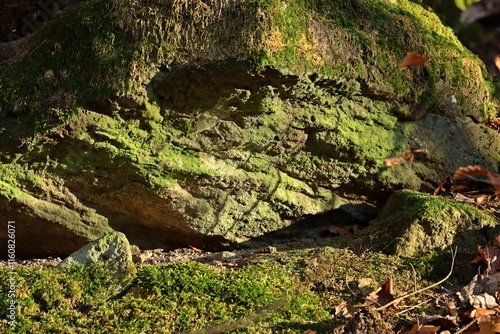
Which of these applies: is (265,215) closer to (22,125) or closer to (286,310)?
(286,310)

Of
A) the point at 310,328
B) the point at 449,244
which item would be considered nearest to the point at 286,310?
the point at 310,328

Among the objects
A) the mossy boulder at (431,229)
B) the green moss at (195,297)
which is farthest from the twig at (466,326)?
the mossy boulder at (431,229)

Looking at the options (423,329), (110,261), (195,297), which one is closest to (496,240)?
(423,329)

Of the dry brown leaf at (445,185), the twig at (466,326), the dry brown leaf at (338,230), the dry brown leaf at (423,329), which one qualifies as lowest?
the dry brown leaf at (423,329)

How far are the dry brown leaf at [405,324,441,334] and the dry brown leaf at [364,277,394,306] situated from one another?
268mm

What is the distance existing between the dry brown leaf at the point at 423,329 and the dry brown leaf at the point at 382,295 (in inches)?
10.5

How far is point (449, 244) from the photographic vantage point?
156 inches

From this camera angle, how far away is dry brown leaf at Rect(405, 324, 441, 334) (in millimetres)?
3133

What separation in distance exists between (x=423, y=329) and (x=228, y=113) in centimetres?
203

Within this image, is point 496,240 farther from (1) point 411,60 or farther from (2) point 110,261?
(2) point 110,261

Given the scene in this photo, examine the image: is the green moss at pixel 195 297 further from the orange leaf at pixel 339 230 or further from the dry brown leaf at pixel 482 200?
the dry brown leaf at pixel 482 200

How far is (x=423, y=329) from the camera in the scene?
3156 mm

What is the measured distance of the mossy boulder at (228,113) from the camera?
409cm

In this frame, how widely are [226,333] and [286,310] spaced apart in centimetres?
36
